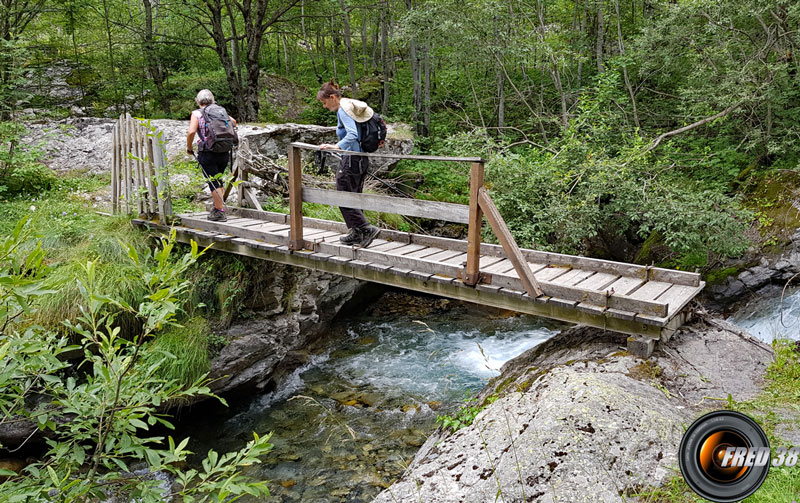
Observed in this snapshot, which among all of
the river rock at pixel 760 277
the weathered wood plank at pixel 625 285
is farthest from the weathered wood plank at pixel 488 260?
the river rock at pixel 760 277

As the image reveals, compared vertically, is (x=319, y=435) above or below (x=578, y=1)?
below

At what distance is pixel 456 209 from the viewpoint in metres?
5.26

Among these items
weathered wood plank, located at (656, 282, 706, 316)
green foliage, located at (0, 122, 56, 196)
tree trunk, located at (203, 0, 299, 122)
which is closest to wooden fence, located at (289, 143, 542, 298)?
weathered wood plank, located at (656, 282, 706, 316)

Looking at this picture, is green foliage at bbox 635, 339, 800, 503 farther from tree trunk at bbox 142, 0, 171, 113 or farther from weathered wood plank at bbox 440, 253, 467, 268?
tree trunk at bbox 142, 0, 171, 113

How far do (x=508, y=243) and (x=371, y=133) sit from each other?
2139mm

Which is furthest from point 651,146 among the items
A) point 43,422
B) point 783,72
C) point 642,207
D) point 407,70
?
point 407,70

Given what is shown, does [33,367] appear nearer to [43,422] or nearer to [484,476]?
[43,422]

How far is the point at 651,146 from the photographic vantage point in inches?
367

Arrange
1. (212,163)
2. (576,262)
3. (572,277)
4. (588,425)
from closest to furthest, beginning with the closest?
(588,425), (572,277), (576,262), (212,163)

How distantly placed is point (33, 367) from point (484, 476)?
2.68m

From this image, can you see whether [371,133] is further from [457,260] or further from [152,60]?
[152,60]

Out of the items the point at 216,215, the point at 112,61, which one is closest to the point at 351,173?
the point at 216,215

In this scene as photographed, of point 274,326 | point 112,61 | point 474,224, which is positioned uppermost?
point 112,61

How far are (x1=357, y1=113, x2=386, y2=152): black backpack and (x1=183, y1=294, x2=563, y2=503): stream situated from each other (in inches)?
86.0
